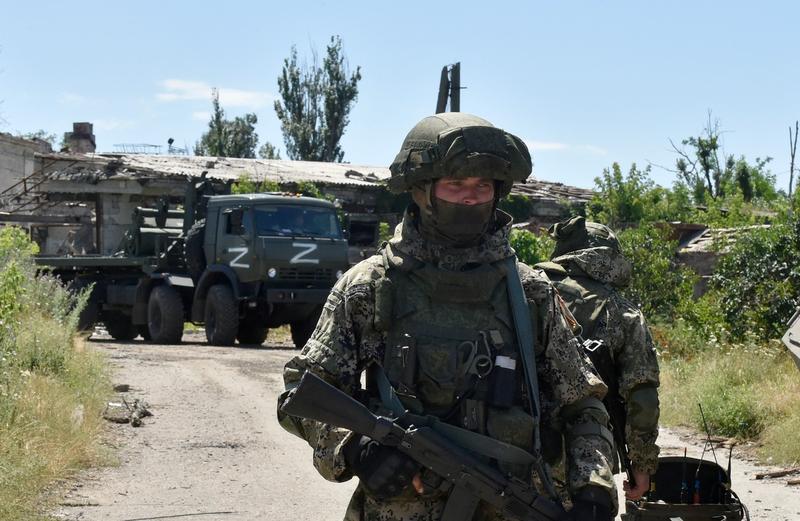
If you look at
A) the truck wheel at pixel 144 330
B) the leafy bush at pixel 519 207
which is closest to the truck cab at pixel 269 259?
the truck wheel at pixel 144 330

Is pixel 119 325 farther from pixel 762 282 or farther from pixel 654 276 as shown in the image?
pixel 762 282

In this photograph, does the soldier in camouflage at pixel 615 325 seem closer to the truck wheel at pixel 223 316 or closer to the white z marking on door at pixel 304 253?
the white z marking on door at pixel 304 253

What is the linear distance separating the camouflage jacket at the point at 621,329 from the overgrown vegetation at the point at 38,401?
10.1ft

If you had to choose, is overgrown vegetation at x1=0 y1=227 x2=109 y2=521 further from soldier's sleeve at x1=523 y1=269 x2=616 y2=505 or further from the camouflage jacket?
soldier's sleeve at x1=523 y1=269 x2=616 y2=505

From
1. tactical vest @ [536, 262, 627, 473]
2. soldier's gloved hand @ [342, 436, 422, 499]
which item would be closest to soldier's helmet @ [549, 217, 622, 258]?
tactical vest @ [536, 262, 627, 473]

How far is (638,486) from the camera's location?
4.68m

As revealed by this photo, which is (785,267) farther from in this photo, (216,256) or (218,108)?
(218,108)

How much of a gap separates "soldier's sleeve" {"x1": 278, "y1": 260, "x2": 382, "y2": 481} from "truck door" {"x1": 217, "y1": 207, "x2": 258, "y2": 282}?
15274 millimetres

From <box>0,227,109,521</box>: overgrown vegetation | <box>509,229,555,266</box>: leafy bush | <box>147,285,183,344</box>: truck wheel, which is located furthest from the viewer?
<box>509,229,555,266</box>: leafy bush

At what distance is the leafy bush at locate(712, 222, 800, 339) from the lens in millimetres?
12203

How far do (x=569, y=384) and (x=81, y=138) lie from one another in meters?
41.5

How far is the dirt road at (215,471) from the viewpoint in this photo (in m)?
6.87

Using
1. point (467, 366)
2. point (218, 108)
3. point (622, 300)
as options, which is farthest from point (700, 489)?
point (218, 108)

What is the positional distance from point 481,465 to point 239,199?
16.1m
